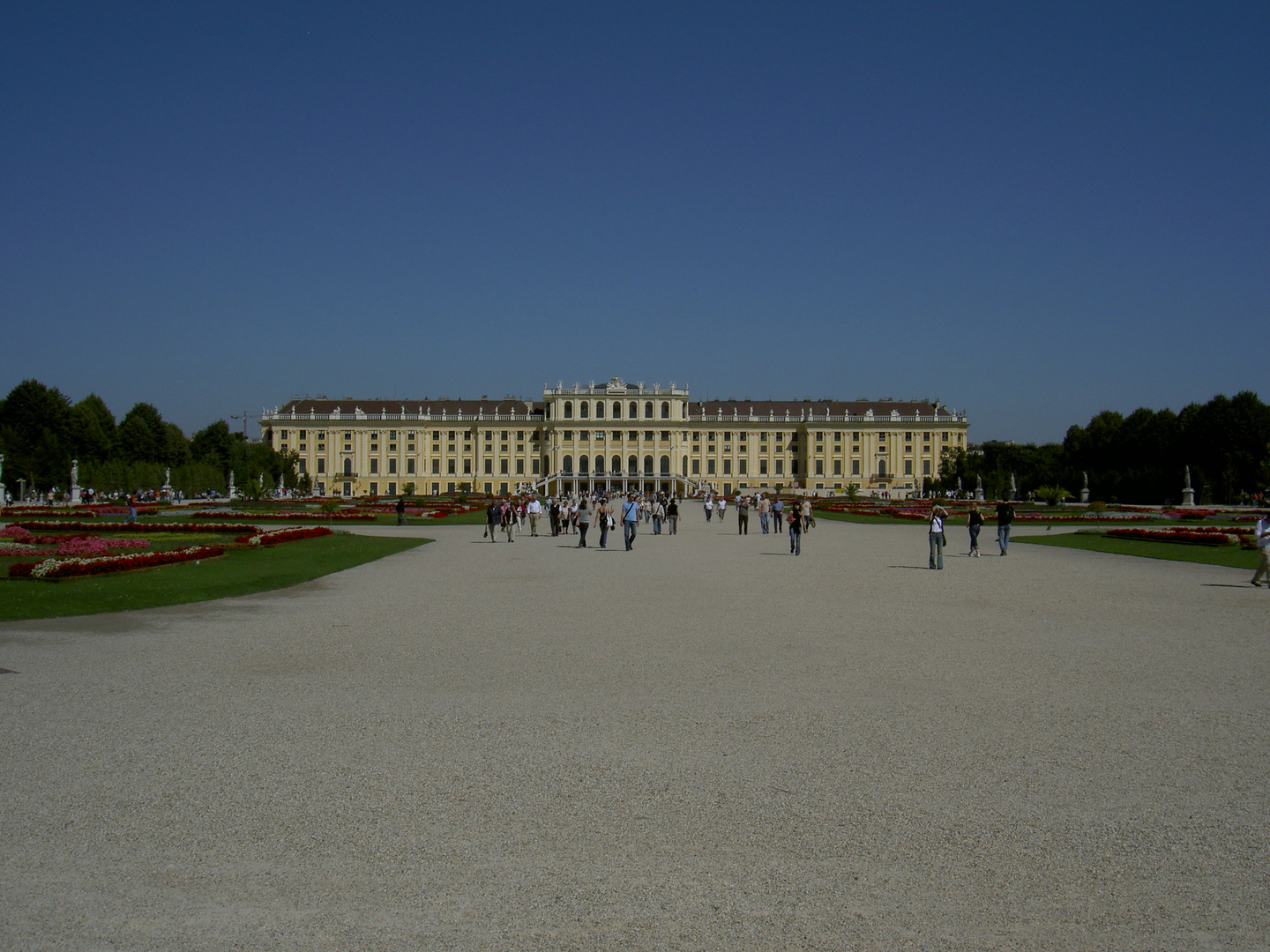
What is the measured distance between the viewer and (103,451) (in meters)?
67.6

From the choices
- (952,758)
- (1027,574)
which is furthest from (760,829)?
(1027,574)

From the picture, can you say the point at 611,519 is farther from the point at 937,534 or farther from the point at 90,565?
the point at 90,565

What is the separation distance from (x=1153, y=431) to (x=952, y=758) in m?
72.5

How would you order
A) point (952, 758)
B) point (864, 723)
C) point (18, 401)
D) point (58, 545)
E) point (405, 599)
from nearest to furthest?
point (952, 758) < point (864, 723) < point (405, 599) < point (58, 545) < point (18, 401)

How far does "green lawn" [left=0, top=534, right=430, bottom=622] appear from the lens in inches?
488

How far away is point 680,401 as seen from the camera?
112 meters

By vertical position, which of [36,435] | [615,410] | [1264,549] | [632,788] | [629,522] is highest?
[615,410]

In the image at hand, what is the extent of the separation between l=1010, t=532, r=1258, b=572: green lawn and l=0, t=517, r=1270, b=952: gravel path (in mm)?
10630

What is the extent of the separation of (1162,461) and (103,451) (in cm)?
7178

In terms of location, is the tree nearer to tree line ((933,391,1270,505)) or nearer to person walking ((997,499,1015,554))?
tree line ((933,391,1270,505))

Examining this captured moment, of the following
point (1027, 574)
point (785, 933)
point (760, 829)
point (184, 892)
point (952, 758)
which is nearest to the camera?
point (785, 933)

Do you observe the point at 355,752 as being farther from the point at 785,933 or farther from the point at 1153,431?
the point at 1153,431

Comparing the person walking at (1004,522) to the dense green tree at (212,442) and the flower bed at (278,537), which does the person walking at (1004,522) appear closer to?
the flower bed at (278,537)

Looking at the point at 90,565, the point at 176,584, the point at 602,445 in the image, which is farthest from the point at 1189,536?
the point at 602,445
